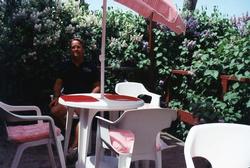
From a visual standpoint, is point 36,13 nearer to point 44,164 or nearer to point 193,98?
point 44,164

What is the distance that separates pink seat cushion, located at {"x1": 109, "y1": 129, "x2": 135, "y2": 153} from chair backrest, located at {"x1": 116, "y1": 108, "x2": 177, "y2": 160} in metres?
0.10

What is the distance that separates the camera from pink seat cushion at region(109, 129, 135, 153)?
106 inches

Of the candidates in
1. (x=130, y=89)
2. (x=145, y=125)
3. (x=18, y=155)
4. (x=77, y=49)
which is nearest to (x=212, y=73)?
(x=130, y=89)

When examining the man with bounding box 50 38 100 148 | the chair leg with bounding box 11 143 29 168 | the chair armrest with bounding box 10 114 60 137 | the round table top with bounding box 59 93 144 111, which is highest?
the man with bounding box 50 38 100 148

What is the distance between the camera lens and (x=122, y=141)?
2.84 metres

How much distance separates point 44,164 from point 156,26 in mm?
3277

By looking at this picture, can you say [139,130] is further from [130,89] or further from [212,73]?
[212,73]

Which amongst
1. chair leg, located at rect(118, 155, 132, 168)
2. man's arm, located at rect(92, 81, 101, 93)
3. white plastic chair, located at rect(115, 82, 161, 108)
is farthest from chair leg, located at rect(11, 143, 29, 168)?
white plastic chair, located at rect(115, 82, 161, 108)

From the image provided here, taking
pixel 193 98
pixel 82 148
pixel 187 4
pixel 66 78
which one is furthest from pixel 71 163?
pixel 187 4

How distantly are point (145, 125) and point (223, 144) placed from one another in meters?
0.64

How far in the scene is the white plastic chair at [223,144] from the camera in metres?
2.02

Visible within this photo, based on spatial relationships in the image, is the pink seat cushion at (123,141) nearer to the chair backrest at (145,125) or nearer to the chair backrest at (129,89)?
the chair backrest at (145,125)

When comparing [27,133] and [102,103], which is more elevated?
[102,103]

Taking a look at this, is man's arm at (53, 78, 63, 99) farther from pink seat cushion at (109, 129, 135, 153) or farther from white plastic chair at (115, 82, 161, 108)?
pink seat cushion at (109, 129, 135, 153)
